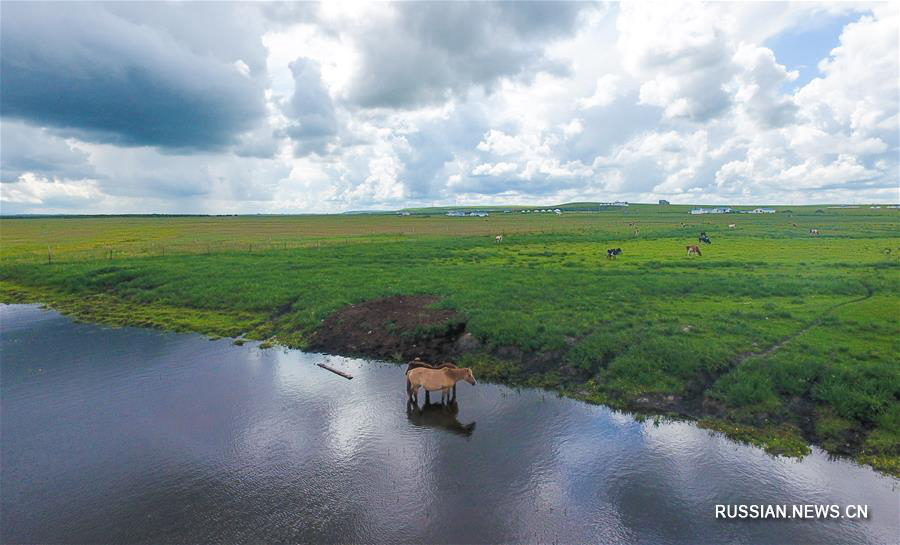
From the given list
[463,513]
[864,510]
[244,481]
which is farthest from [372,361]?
[864,510]

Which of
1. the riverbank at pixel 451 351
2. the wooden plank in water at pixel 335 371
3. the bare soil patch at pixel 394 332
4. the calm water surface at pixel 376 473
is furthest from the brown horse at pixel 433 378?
the bare soil patch at pixel 394 332

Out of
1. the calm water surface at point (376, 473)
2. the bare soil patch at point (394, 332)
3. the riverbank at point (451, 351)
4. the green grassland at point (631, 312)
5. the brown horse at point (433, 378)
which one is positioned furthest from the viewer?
the bare soil patch at point (394, 332)

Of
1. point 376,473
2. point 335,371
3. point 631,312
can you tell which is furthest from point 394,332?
point 631,312

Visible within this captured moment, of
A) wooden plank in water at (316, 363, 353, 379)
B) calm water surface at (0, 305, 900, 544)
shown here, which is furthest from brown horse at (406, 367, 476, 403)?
wooden plank in water at (316, 363, 353, 379)

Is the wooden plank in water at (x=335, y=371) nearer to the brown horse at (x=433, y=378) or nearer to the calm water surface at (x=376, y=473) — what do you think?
the calm water surface at (x=376, y=473)

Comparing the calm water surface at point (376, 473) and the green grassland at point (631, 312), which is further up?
the green grassland at point (631, 312)

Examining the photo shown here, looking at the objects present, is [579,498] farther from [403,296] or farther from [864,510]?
[403,296]
